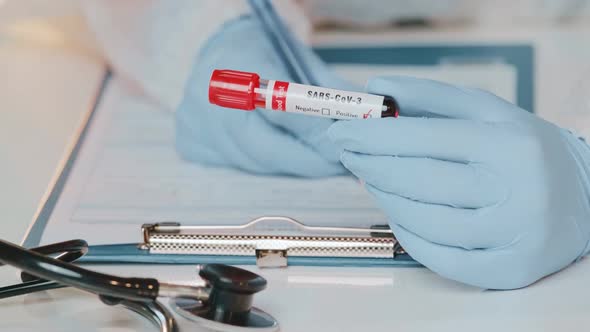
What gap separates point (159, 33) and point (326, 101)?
0.45 meters

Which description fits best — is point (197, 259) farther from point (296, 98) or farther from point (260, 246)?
point (296, 98)

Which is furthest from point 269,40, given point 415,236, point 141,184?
point 415,236

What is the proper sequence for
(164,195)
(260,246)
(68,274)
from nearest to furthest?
(68,274), (260,246), (164,195)

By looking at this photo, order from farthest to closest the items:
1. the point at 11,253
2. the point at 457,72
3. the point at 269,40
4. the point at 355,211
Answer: the point at 457,72, the point at 269,40, the point at 355,211, the point at 11,253

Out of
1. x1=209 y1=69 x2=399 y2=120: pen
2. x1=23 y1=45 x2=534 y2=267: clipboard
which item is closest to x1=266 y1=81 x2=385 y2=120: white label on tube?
x1=209 y1=69 x2=399 y2=120: pen

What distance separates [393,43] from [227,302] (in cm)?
61

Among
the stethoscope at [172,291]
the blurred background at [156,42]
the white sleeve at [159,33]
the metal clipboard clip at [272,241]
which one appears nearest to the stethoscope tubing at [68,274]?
the stethoscope at [172,291]

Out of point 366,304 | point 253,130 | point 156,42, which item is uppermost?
point 156,42

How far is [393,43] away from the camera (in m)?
1.07

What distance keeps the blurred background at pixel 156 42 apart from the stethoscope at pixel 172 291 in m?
0.26

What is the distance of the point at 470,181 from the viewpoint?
58 cm

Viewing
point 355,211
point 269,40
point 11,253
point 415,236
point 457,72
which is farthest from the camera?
point 457,72

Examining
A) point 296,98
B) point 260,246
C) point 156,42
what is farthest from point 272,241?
point 156,42

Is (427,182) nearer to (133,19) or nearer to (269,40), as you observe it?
(269,40)
